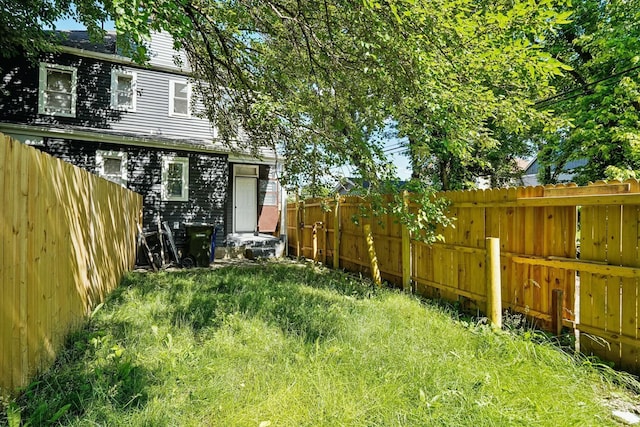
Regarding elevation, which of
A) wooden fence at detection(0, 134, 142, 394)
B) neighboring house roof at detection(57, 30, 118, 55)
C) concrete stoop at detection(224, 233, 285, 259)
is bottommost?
concrete stoop at detection(224, 233, 285, 259)

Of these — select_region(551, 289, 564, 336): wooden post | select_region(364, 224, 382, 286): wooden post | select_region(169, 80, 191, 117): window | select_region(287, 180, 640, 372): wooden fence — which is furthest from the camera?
select_region(169, 80, 191, 117): window

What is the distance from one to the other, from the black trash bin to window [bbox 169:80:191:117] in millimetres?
4261

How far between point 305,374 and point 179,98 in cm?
1083

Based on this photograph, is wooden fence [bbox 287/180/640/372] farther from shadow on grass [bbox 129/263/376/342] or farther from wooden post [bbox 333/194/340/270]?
wooden post [bbox 333/194/340/270]

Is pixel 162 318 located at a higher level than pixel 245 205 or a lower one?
lower

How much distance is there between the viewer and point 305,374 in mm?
2570

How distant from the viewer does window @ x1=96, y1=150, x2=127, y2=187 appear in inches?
387

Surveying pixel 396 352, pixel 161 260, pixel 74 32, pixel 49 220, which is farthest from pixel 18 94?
pixel 396 352

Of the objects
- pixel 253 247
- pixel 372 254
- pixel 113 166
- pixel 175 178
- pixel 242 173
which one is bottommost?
pixel 253 247

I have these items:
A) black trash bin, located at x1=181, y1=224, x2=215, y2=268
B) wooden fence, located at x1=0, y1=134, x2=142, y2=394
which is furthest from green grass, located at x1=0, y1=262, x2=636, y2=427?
black trash bin, located at x1=181, y1=224, x2=215, y2=268

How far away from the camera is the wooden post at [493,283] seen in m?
3.75

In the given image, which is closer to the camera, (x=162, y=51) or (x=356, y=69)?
(x=356, y=69)

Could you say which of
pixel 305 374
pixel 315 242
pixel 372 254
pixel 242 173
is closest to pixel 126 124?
pixel 242 173

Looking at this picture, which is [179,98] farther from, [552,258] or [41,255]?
[552,258]
